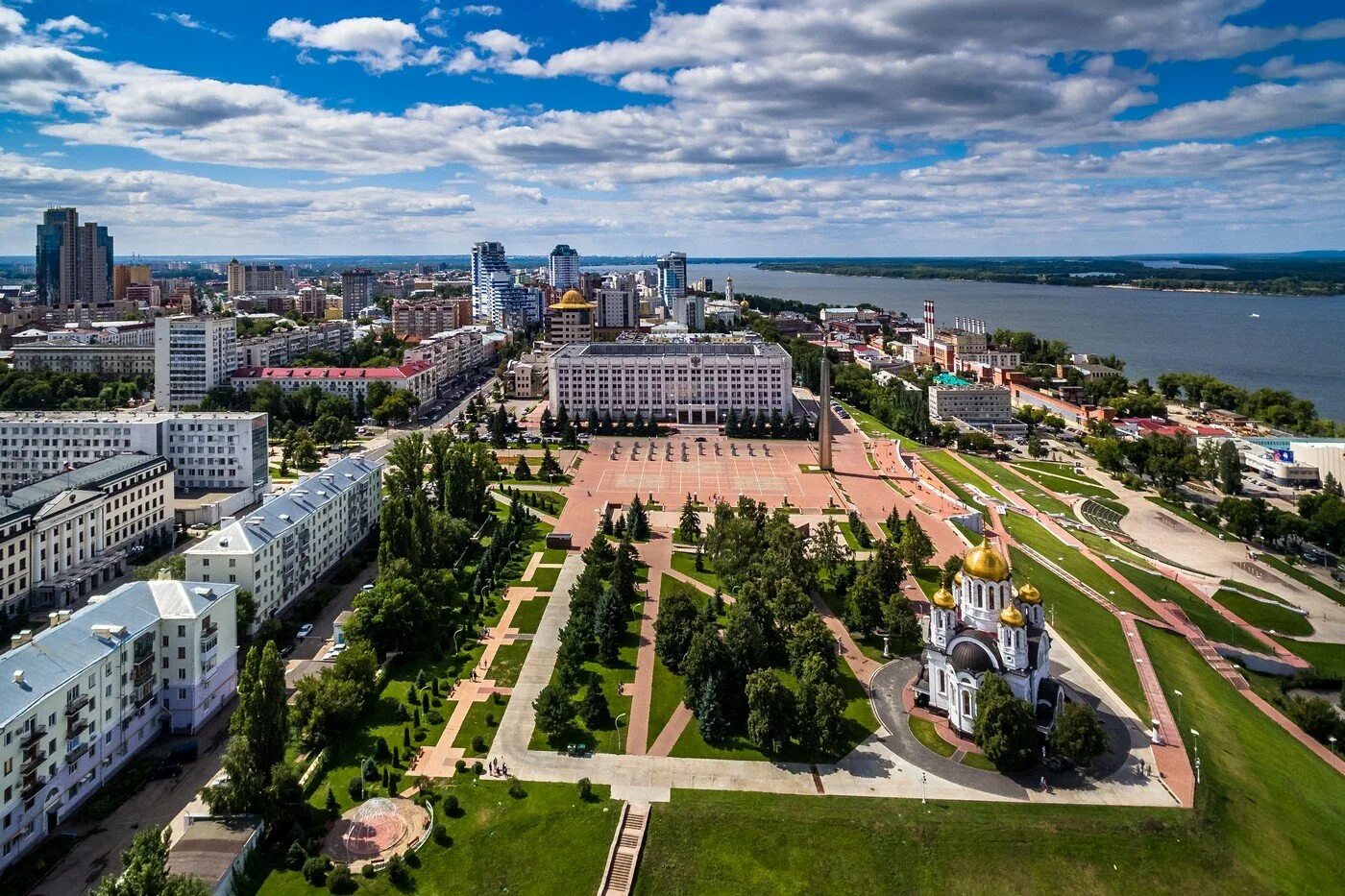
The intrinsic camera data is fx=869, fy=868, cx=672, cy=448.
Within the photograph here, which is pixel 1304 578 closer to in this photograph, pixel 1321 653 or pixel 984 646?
pixel 1321 653

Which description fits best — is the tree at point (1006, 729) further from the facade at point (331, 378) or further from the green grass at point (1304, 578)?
the facade at point (331, 378)

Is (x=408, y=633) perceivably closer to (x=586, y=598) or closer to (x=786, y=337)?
(x=586, y=598)

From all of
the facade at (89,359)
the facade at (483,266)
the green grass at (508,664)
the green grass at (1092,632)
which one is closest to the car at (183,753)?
the green grass at (508,664)

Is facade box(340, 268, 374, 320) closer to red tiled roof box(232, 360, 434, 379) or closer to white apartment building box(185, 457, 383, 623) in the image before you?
red tiled roof box(232, 360, 434, 379)

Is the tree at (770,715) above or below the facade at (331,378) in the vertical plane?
below

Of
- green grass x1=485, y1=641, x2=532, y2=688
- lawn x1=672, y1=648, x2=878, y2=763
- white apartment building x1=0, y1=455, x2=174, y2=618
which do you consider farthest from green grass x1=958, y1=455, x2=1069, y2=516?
white apartment building x1=0, y1=455, x2=174, y2=618

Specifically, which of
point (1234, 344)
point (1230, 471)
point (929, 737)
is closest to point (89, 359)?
point (929, 737)

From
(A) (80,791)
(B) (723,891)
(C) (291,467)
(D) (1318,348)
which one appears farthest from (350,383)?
(D) (1318,348)
